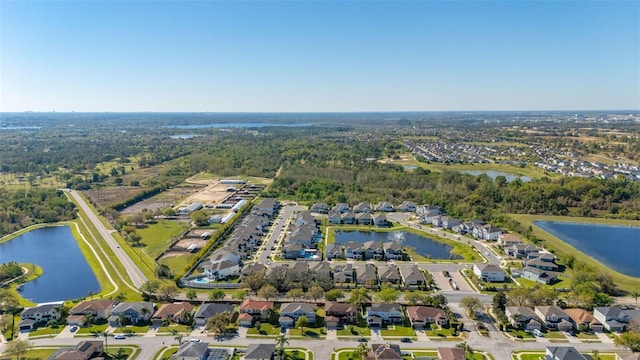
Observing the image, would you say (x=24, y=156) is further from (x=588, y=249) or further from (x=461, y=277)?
(x=588, y=249)

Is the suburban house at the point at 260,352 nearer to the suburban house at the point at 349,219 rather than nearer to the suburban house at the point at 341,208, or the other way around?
the suburban house at the point at 349,219

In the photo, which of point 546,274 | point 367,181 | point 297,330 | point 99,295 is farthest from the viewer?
point 367,181

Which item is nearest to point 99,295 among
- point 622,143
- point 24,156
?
point 24,156

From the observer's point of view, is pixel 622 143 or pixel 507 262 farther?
pixel 622 143

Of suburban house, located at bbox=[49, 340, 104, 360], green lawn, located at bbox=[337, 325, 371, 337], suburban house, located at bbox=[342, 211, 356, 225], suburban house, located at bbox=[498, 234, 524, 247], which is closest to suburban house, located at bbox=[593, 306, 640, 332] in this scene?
suburban house, located at bbox=[498, 234, 524, 247]

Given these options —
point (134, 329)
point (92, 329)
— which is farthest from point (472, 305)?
point (92, 329)

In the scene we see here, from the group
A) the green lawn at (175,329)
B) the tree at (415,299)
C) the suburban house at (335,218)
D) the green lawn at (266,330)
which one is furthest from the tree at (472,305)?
the suburban house at (335,218)
